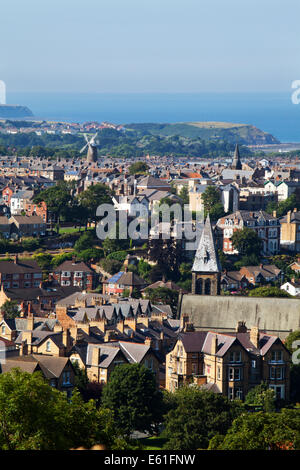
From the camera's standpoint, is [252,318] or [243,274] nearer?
[252,318]

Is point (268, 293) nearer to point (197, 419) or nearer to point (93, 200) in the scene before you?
point (197, 419)

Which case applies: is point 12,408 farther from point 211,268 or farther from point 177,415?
point 211,268

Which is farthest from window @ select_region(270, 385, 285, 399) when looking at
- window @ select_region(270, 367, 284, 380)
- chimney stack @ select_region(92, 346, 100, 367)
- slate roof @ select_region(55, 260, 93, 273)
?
slate roof @ select_region(55, 260, 93, 273)
